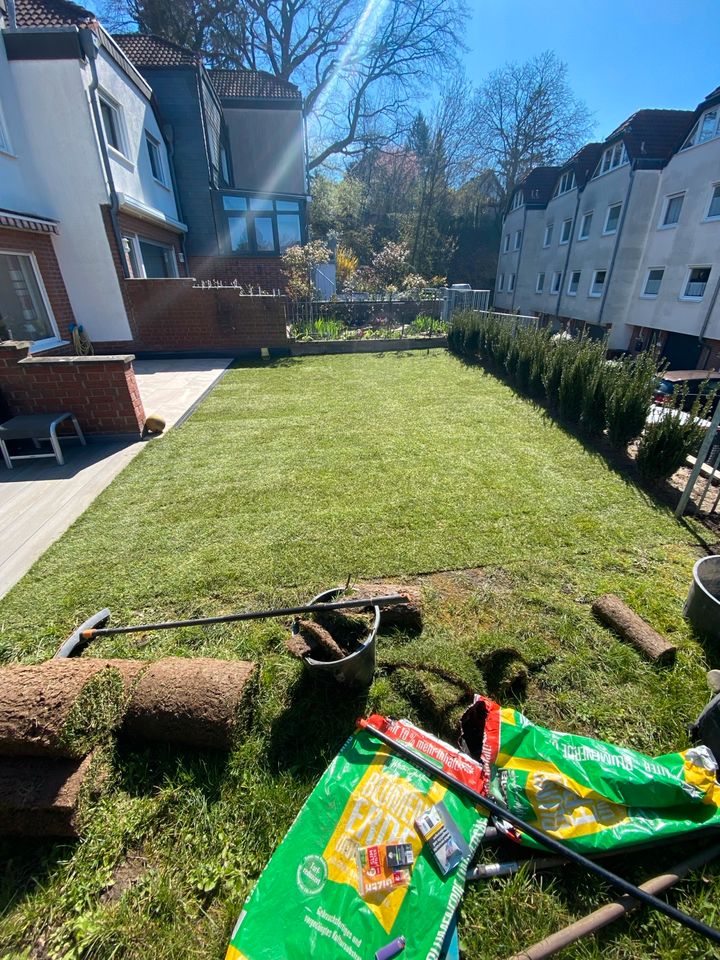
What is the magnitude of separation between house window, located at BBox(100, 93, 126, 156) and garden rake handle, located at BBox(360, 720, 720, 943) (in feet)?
42.0

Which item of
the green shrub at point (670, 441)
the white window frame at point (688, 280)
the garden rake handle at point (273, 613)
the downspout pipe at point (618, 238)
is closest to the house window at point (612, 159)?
the downspout pipe at point (618, 238)

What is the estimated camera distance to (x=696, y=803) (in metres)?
1.68

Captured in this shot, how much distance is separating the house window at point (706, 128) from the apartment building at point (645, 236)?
27 mm

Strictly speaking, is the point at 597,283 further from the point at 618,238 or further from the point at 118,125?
the point at 118,125

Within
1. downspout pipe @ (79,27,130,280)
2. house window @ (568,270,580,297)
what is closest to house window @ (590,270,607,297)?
house window @ (568,270,580,297)

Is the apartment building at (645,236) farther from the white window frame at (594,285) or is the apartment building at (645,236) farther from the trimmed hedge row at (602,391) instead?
the trimmed hedge row at (602,391)

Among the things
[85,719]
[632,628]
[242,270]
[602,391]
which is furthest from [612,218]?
[85,719]

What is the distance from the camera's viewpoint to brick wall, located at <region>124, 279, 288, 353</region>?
Result: 10.3 m

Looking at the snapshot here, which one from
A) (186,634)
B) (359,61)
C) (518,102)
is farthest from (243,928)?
(518,102)

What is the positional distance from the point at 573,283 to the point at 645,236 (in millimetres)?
4491

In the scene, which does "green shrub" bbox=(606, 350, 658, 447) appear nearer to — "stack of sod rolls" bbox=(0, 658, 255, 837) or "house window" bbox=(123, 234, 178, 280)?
"stack of sod rolls" bbox=(0, 658, 255, 837)

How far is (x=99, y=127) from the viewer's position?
A: 873 centimetres

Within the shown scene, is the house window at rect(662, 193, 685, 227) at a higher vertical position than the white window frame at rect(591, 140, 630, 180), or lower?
lower

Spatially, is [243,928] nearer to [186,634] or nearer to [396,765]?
[396,765]
